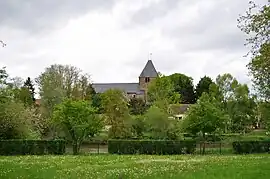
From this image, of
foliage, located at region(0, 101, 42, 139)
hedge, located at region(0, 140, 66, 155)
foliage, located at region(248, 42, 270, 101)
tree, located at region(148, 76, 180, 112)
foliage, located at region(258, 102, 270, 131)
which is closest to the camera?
foliage, located at region(248, 42, 270, 101)

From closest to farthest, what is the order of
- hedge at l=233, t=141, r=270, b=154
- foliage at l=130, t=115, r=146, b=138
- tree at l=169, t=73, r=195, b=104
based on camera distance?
hedge at l=233, t=141, r=270, b=154 < foliage at l=130, t=115, r=146, b=138 < tree at l=169, t=73, r=195, b=104

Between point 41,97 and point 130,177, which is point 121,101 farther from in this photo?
point 130,177

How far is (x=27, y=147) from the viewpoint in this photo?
42156 mm

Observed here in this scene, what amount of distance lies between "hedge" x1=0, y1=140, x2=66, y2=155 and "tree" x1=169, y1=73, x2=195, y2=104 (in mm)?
74719

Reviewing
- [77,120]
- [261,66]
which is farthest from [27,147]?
[261,66]

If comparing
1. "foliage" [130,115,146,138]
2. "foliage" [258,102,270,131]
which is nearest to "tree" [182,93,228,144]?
"foliage" [258,102,270,131]

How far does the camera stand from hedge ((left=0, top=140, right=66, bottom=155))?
138 ft

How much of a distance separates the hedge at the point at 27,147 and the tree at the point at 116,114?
17.7 metres

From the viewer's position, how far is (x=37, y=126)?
59.2 meters

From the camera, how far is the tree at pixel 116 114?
59.9 metres

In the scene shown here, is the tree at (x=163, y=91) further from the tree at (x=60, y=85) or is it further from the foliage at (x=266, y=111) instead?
the foliage at (x=266, y=111)

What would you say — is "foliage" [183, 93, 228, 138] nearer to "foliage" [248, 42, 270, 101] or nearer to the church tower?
"foliage" [248, 42, 270, 101]

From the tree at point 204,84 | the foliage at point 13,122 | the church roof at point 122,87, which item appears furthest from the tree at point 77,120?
the church roof at point 122,87

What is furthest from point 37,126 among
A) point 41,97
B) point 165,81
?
point 165,81
